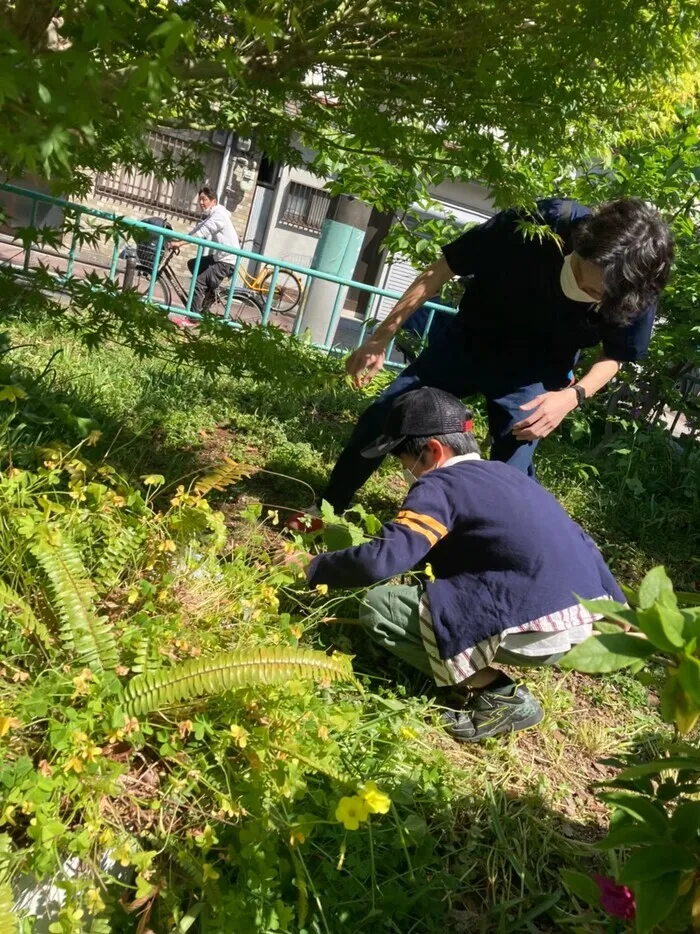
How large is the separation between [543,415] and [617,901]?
179 cm

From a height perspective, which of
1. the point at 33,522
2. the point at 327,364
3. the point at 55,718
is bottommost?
the point at 55,718

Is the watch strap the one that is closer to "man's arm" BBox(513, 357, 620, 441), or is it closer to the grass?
"man's arm" BBox(513, 357, 620, 441)

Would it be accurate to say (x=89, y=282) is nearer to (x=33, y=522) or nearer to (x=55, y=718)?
(x=33, y=522)

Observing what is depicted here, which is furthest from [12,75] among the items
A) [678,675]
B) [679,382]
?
[679,382]

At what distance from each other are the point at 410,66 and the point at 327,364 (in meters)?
1.60

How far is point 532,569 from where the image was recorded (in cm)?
236

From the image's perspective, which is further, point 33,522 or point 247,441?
point 247,441

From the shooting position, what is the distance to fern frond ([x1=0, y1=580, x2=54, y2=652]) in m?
1.75

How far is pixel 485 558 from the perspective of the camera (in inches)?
95.1

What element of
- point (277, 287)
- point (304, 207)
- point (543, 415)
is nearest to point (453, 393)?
point (543, 415)

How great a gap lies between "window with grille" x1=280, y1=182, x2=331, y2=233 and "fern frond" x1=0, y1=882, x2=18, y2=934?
15.7 metres

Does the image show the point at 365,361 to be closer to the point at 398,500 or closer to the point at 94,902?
the point at 398,500

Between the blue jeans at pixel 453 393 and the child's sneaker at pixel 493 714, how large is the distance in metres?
1.02

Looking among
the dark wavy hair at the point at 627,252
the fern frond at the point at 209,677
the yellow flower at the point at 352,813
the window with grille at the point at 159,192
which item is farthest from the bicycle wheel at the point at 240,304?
the yellow flower at the point at 352,813
